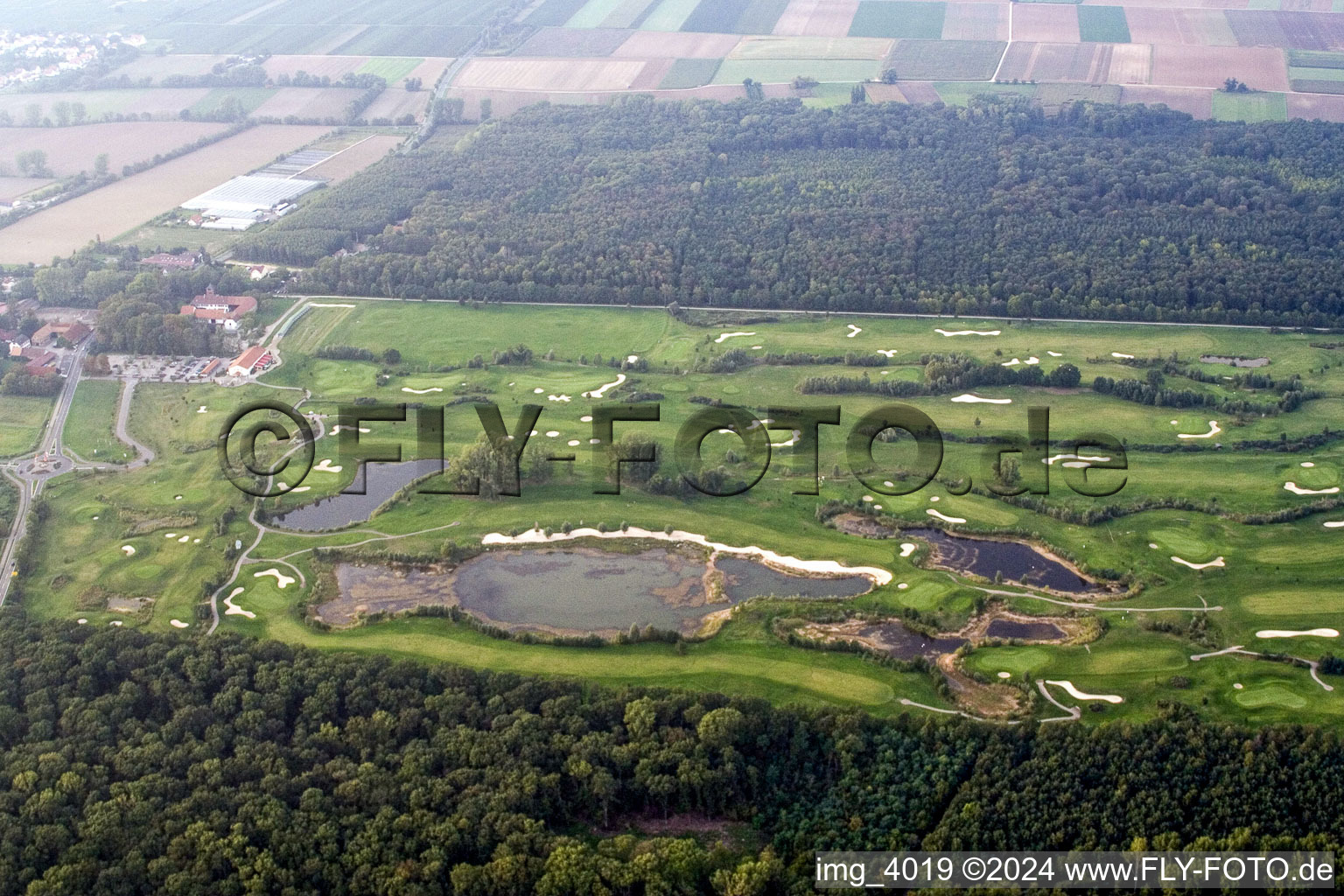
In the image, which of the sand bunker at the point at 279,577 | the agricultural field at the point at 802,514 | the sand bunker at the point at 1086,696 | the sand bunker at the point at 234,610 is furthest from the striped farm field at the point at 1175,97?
the sand bunker at the point at 234,610

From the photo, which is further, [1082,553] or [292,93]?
[292,93]

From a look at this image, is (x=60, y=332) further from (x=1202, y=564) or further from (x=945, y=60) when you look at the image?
(x=945, y=60)

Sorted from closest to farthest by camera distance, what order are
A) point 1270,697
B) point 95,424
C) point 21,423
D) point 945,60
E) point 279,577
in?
1. point 1270,697
2. point 279,577
3. point 95,424
4. point 21,423
5. point 945,60

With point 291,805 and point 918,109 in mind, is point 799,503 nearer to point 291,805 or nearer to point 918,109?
point 291,805

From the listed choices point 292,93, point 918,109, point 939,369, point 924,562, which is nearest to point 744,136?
point 918,109

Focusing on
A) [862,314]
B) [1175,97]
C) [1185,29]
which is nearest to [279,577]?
[862,314]

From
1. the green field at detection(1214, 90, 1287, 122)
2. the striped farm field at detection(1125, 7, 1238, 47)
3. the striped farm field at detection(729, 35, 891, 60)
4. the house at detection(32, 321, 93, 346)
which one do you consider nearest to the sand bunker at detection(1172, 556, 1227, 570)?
the green field at detection(1214, 90, 1287, 122)
